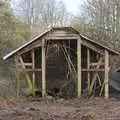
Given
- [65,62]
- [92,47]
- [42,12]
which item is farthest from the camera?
[42,12]

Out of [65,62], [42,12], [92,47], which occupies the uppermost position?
[42,12]

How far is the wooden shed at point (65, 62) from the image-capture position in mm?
17281

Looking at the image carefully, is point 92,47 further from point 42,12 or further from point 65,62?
point 42,12

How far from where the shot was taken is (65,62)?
61.9 ft

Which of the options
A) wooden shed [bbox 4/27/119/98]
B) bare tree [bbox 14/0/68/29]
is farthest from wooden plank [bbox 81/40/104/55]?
bare tree [bbox 14/0/68/29]

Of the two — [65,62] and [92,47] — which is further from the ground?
[92,47]

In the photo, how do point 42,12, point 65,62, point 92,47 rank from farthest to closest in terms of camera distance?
point 42,12 → point 65,62 → point 92,47

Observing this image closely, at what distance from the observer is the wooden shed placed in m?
17.3

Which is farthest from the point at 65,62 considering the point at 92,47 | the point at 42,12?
the point at 42,12

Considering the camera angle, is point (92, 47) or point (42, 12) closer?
point (92, 47)

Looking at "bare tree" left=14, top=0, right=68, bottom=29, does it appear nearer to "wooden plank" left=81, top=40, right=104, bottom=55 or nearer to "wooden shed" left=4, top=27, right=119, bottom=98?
"wooden shed" left=4, top=27, right=119, bottom=98

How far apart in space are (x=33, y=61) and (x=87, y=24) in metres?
11.8

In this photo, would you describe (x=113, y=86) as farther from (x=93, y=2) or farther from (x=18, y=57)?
(x=93, y=2)

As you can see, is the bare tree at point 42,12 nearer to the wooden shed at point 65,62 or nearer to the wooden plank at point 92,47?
the wooden shed at point 65,62
